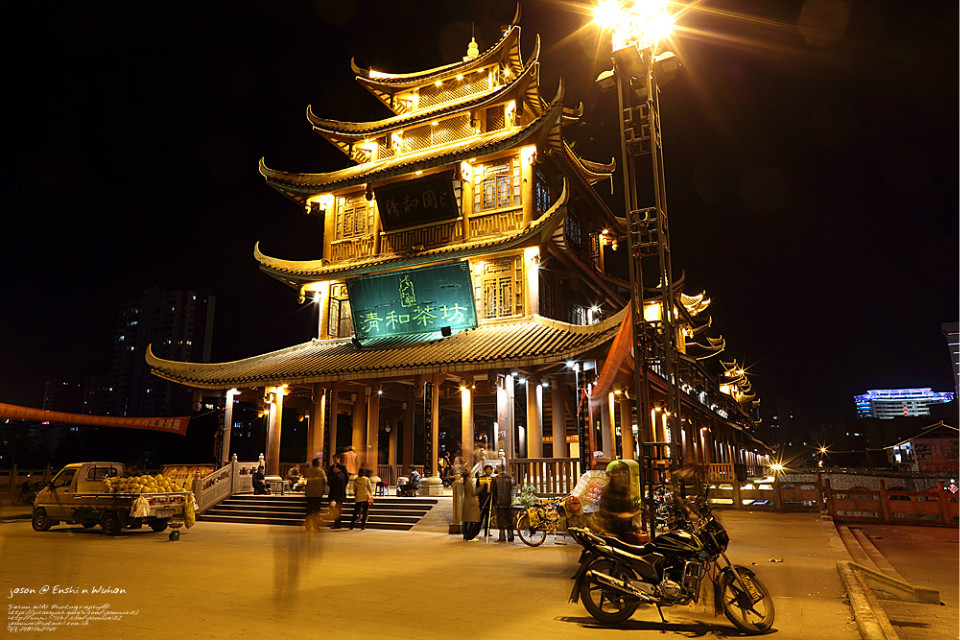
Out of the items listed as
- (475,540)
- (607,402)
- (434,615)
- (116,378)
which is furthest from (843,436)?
(116,378)

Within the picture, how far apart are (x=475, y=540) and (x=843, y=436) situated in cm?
9618

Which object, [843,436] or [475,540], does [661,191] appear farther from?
[843,436]

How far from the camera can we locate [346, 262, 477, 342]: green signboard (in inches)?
758

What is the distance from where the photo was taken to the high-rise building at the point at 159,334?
351 feet

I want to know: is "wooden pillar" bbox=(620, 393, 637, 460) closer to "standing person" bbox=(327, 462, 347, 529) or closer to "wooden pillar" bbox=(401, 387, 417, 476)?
"wooden pillar" bbox=(401, 387, 417, 476)

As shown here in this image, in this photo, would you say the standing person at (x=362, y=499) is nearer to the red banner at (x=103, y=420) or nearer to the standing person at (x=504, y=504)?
the standing person at (x=504, y=504)

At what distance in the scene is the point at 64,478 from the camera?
51.1 ft

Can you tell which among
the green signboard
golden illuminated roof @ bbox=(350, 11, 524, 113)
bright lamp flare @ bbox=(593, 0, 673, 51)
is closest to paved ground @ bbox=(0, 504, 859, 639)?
the green signboard

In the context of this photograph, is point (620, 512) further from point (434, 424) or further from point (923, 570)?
point (434, 424)

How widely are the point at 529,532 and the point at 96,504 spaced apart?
10689 mm

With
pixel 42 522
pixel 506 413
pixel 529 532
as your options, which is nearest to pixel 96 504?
pixel 42 522

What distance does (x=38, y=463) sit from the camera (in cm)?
4675

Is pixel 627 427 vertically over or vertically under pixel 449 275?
under

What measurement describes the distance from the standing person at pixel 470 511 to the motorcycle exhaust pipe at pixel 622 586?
277 inches
